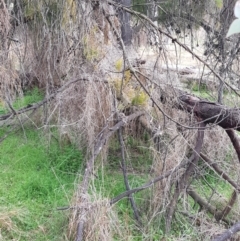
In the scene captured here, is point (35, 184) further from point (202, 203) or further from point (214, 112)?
point (214, 112)

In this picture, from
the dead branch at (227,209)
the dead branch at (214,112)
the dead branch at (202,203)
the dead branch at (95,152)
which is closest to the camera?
the dead branch at (95,152)

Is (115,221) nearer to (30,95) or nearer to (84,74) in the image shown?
Result: (84,74)

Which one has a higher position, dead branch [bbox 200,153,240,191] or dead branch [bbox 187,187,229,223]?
dead branch [bbox 200,153,240,191]

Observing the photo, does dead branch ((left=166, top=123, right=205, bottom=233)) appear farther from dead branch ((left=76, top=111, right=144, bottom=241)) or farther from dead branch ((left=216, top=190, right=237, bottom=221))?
dead branch ((left=76, top=111, right=144, bottom=241))

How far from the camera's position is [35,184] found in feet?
12.8

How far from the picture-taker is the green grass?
→ 3162mm

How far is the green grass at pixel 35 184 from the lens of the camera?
124 inches

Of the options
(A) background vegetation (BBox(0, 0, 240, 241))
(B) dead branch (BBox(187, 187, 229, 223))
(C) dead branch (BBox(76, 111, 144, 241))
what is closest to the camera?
(C) dead branch (BBox(76, 111, 144, 241))

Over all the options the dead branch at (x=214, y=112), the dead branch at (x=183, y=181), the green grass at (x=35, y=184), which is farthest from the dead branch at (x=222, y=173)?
the green grass at (x=35, y=184)

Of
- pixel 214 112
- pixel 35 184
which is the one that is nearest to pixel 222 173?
pixel 214 112

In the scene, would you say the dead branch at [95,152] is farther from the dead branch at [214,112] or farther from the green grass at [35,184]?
the dead branch at [214,112]

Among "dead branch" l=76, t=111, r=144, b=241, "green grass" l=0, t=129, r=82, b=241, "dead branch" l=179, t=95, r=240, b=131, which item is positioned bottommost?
"green grass" l=0, t=129, r=82, b=241

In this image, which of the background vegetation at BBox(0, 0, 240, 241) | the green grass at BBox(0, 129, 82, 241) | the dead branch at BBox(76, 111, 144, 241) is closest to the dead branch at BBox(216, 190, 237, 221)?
the background vegetation at BBox(0, 0, 240, 241)

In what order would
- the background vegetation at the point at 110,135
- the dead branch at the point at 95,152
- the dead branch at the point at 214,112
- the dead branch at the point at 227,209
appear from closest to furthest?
the dead branch at the point at 95,152
the dead branch at the point at 214,112
the background vegetation at the point at 110,135
the dead branch at the point at 227,209
